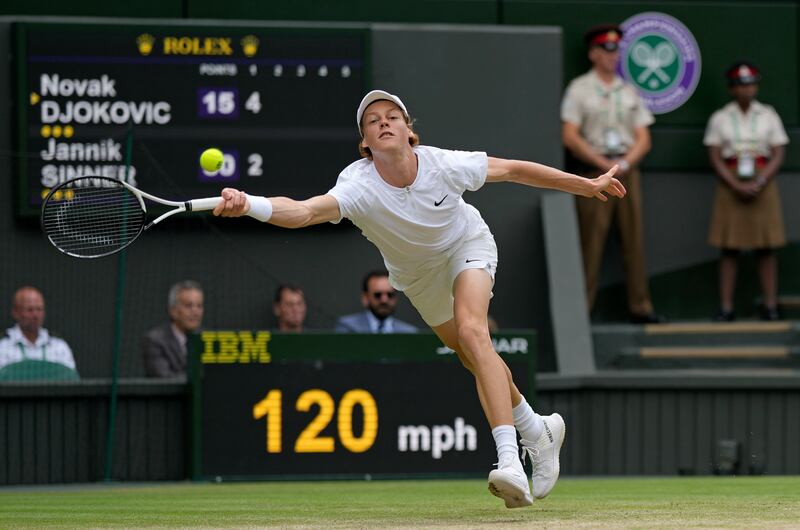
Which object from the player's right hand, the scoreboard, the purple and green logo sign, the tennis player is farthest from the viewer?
the purple and green logo sign

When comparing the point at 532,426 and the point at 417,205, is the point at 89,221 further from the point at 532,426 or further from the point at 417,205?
the point at 532,426

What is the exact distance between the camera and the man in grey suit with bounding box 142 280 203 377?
11.8m

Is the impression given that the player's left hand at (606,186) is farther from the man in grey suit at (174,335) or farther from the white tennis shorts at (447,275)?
the man in grey suit at (174,335)

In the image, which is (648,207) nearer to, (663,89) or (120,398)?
(663,89)

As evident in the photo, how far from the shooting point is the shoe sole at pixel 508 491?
6863 millimetres

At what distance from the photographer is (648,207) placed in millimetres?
15398

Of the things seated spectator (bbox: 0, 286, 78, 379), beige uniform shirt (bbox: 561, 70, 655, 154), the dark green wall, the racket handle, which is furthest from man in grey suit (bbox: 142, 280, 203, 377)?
the racket handle

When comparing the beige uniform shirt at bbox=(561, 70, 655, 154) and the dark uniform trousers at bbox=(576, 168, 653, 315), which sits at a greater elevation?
the beige uniform shirt at bbox=(561, 70, 655, 154)

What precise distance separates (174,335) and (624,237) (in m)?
4.35

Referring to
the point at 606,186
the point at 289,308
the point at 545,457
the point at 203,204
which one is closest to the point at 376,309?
the point at 289,308

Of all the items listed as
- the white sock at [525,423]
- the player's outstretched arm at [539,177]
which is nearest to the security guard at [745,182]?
the white sock at [525,423]

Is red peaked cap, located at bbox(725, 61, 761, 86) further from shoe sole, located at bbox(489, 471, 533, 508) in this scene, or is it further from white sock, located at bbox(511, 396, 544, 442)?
shoe sole, located at bbox(489, 471, 533, 508)

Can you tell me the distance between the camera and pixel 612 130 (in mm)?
14000

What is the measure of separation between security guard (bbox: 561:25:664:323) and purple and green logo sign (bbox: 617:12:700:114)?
1.04m
